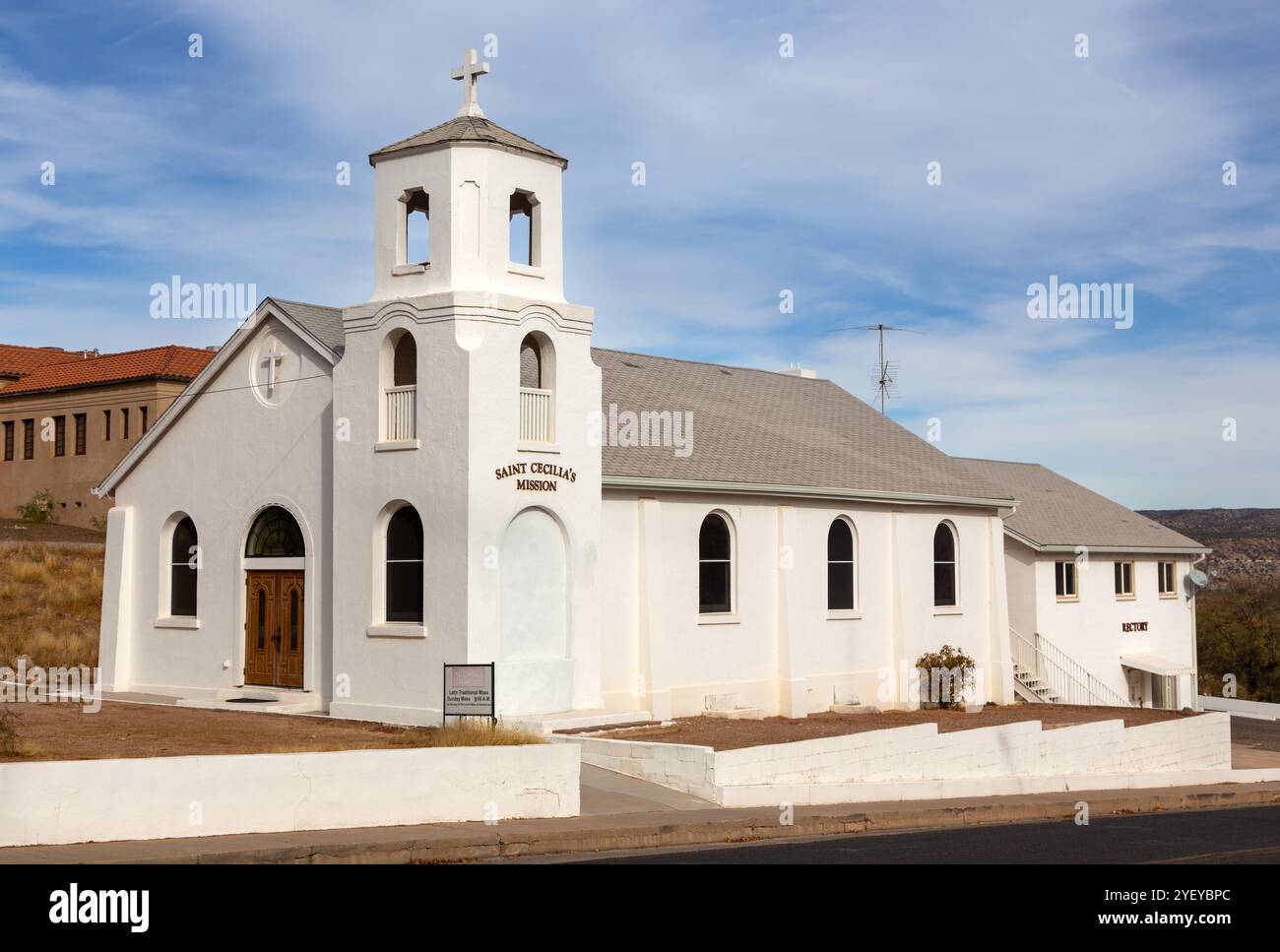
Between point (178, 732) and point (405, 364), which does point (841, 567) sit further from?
point (178, 732)

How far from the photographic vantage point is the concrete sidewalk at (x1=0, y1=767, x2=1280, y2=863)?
13719mm

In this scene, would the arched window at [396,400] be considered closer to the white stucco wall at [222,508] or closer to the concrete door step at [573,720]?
the white stucco wall at [222,508]

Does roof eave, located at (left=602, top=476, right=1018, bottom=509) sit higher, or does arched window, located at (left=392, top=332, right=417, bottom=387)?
arched window, located at (left=392, top=332, right=417, bottom=387)

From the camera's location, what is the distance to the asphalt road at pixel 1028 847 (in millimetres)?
14641

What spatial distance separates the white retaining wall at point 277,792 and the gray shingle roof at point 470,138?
1055 cm

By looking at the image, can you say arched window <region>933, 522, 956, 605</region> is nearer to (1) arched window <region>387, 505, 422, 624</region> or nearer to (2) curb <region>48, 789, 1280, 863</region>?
(2) curb <region>48, 789, 1280, 863</region>

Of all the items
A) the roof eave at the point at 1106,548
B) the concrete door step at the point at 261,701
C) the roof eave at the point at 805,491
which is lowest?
the concrete door step at the point at 261,701

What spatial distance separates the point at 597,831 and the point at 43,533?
3879cm

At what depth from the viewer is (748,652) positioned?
27.5m

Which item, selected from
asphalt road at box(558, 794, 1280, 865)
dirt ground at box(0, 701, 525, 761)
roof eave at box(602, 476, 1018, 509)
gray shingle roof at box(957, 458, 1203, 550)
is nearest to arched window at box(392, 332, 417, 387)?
roof eave at box(602, 476, 1018, 509)

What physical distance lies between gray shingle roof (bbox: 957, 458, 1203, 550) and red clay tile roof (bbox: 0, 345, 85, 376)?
40.5m

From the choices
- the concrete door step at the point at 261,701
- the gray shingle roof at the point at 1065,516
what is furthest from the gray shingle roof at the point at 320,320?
the gray shingle roof at the point at 1065,516
